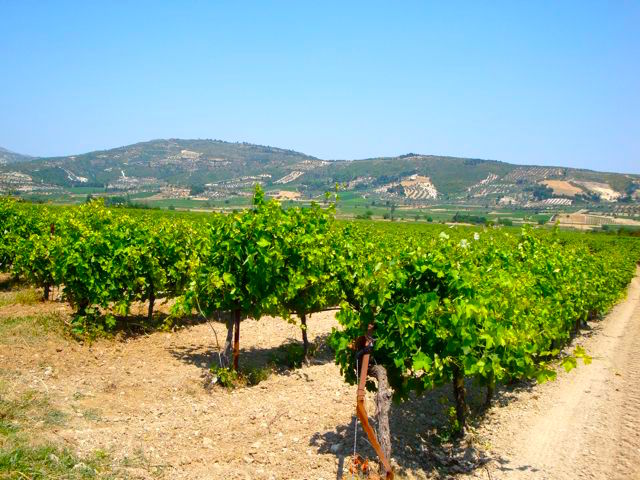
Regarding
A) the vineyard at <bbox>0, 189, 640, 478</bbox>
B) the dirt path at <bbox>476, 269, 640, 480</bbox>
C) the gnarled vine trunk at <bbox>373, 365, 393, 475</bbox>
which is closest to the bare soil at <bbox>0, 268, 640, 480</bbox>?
the dirt path at <bbox>476, 269, 640, 480</bbox>

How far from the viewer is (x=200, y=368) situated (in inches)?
388

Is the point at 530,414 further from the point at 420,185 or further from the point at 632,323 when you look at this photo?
the point at 420,185

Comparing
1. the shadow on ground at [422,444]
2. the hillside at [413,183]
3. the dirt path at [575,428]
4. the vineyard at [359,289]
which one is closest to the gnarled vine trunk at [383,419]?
the vineyard at [359,289]

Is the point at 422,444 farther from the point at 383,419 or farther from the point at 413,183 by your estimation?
the point at 413,183

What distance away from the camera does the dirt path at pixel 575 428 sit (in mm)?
6555

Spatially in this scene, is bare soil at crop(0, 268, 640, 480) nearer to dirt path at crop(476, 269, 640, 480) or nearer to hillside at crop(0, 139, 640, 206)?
dirt path at crop(476, 269, 640, 480)

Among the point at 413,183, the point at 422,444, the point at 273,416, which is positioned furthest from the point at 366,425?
the point at 413,183

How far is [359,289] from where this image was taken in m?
7.29

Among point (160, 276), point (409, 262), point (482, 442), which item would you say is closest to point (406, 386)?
point (409, 262)

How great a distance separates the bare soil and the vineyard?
0.50 meters

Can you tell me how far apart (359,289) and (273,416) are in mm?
2450

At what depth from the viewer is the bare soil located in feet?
20.1

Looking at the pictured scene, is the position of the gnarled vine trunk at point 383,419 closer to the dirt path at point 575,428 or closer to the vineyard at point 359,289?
the vineyard at point 359,289

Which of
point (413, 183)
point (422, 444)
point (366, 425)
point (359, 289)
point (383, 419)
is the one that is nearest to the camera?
point (366, 425)
